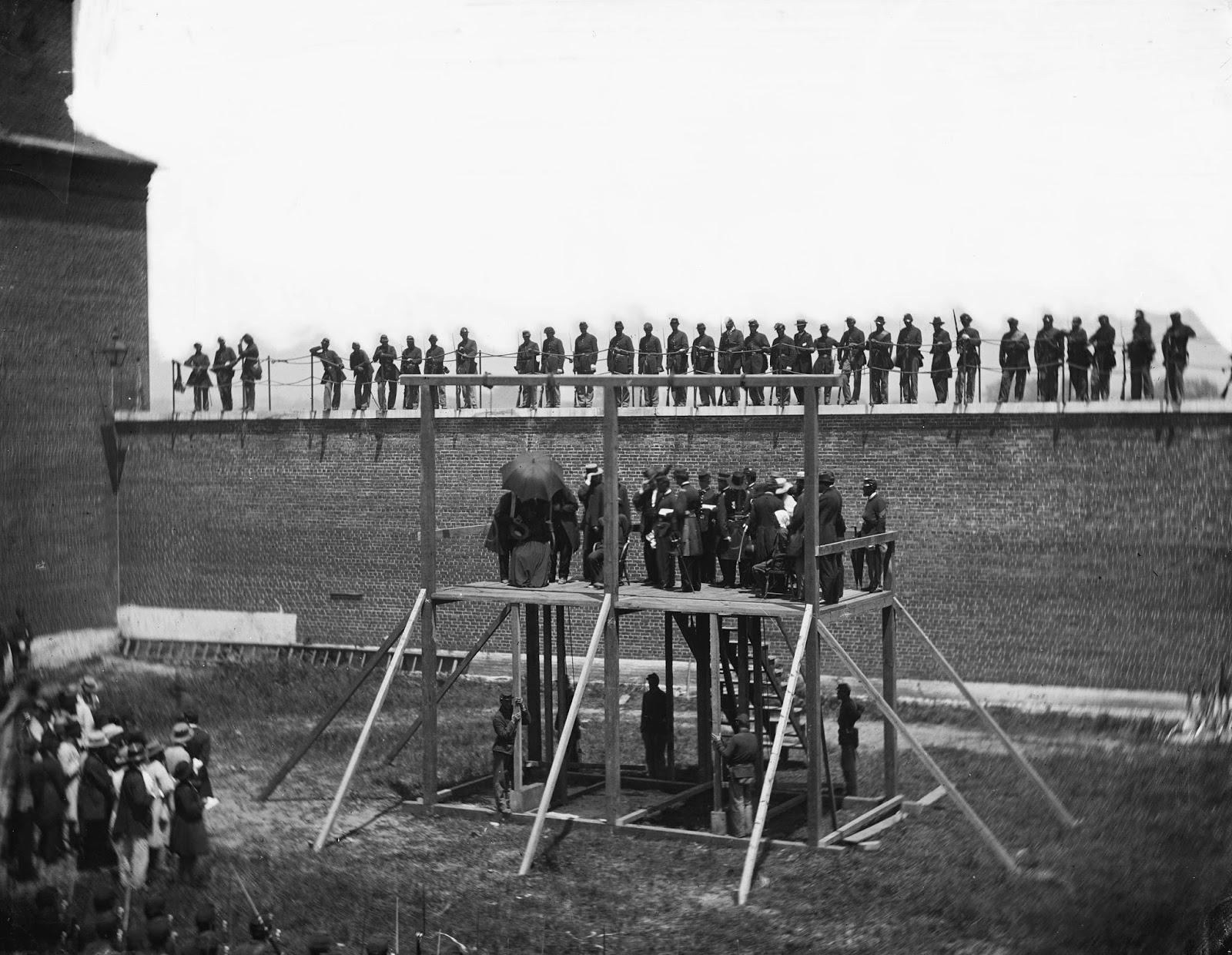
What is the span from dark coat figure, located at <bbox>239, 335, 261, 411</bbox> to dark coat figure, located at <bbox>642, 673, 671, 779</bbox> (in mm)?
6397

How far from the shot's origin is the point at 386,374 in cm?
1948

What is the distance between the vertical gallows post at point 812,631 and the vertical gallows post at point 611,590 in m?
1.47

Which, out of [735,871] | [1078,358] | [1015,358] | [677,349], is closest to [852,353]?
[677,349]

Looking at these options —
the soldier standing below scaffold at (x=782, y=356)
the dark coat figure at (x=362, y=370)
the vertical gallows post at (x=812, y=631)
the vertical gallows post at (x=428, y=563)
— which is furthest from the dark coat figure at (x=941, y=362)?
the dark coat figure at (x=362, y=370)

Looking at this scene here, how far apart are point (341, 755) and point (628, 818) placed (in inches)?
121

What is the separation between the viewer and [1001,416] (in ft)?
58.3

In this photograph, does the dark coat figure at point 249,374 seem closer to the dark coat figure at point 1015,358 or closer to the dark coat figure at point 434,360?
the dark coat figure at point 434,360

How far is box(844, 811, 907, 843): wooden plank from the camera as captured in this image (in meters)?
11.7

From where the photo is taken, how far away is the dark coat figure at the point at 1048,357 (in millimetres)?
14484

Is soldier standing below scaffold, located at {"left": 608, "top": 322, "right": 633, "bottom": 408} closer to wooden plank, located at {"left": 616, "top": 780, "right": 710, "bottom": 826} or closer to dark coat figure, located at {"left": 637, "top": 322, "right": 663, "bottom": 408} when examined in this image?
dark coat figure, located at {"left": 637, "top": 322, "right": 663, "bottom": 408}

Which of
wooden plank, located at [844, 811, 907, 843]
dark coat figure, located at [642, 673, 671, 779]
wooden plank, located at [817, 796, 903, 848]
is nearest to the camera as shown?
wooden plank, located at [817, 796, 903, 848]

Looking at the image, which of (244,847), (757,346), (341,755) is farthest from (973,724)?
(244,847)

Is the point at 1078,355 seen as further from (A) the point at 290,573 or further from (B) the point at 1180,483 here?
(A) the point at 290,573

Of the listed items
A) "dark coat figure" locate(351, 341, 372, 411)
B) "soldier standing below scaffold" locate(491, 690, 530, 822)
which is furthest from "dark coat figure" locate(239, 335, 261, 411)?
"soldier standing below scaffold" locate(491, 690, 530, 822)
